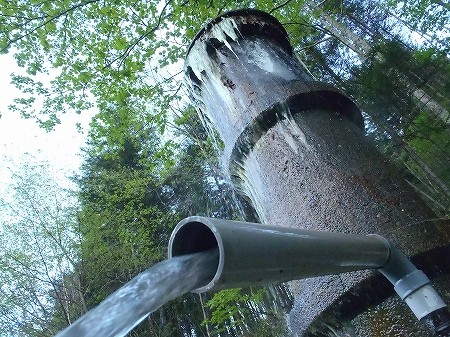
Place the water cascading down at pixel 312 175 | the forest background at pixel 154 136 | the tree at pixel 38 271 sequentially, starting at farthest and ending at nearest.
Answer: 1. the tree at pixel 38 271
2. the forest background at pixel 154 136
3. the water cascading down at pixel 312 175

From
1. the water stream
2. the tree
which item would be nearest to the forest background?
the tree

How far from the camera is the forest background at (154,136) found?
6.54 metres

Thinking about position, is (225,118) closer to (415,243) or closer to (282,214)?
(282,214)

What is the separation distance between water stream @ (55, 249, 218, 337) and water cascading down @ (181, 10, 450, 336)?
5 cm

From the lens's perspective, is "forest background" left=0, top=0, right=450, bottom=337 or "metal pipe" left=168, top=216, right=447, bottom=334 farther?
"forest background" left=0, top=0, right=450, bottom=337

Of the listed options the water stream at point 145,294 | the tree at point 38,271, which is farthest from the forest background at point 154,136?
the water stream at point 145,294

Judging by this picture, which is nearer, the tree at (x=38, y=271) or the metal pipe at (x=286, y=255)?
the metal pipe at (x=286, y=255)

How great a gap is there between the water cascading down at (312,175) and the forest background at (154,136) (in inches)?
139

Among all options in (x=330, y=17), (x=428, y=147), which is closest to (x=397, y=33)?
(x=330, y=17)

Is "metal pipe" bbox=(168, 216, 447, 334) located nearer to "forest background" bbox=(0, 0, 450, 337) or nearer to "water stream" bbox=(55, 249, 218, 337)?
"water stream" bbox=(55, 249, 218, 337)

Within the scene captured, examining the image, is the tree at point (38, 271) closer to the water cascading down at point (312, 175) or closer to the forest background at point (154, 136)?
the forest background at point (154, 136)

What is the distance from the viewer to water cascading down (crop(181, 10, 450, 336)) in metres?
1.27

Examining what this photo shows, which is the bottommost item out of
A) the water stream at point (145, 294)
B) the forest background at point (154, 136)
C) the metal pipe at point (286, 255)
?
the metal pipe at point (286, 255)

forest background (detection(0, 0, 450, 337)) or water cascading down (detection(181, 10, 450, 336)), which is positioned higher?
forest background (detection(0, 0, 450, 337))
